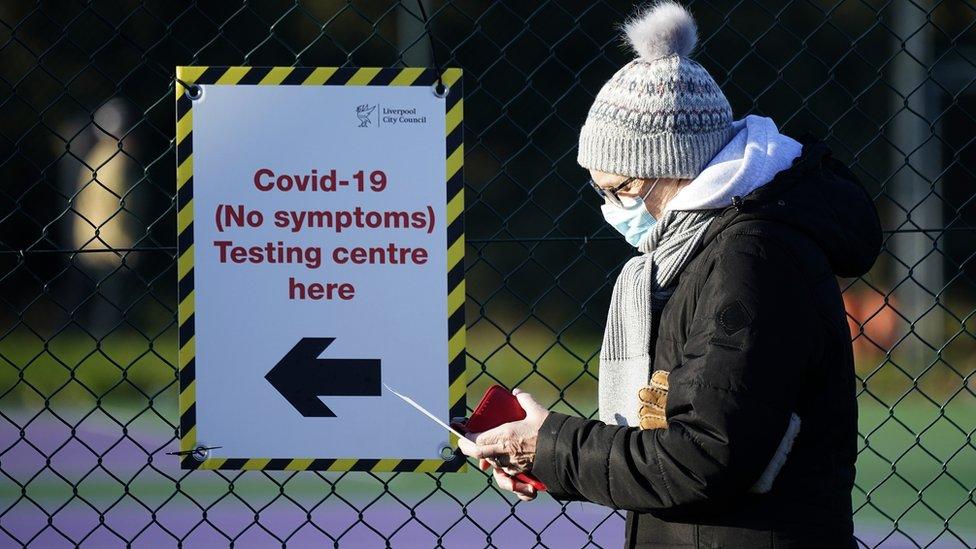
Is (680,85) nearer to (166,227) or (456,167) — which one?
(456,167)

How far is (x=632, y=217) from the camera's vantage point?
6.99 feet

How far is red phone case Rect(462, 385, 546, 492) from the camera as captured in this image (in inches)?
80.4

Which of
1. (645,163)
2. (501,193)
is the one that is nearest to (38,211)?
(501,193)

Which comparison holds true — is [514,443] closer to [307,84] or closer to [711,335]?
[711,335]

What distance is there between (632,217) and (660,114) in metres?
0.28

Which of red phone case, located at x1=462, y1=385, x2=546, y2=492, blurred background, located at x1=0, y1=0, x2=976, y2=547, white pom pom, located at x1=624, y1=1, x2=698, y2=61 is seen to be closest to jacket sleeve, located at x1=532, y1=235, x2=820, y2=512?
red phone case, located at x1=462, y1=385, x2=546, y2=492

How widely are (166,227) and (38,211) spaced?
6.22 ft

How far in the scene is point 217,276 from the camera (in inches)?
102

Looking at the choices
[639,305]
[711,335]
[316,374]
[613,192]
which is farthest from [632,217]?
[316,374]

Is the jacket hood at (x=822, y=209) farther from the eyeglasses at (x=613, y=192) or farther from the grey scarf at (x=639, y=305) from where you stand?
the eyeglasses at (x=613, y=192)

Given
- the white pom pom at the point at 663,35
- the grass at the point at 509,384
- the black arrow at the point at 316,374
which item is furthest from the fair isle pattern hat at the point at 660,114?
the grass at the point at 509,384

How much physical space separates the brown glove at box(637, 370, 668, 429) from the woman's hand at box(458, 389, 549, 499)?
0.17 m

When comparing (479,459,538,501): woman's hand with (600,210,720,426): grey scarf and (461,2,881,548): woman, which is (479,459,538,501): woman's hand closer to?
(461,2,881,548): woman

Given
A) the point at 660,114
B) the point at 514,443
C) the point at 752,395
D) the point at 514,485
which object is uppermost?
the point at 660,114
